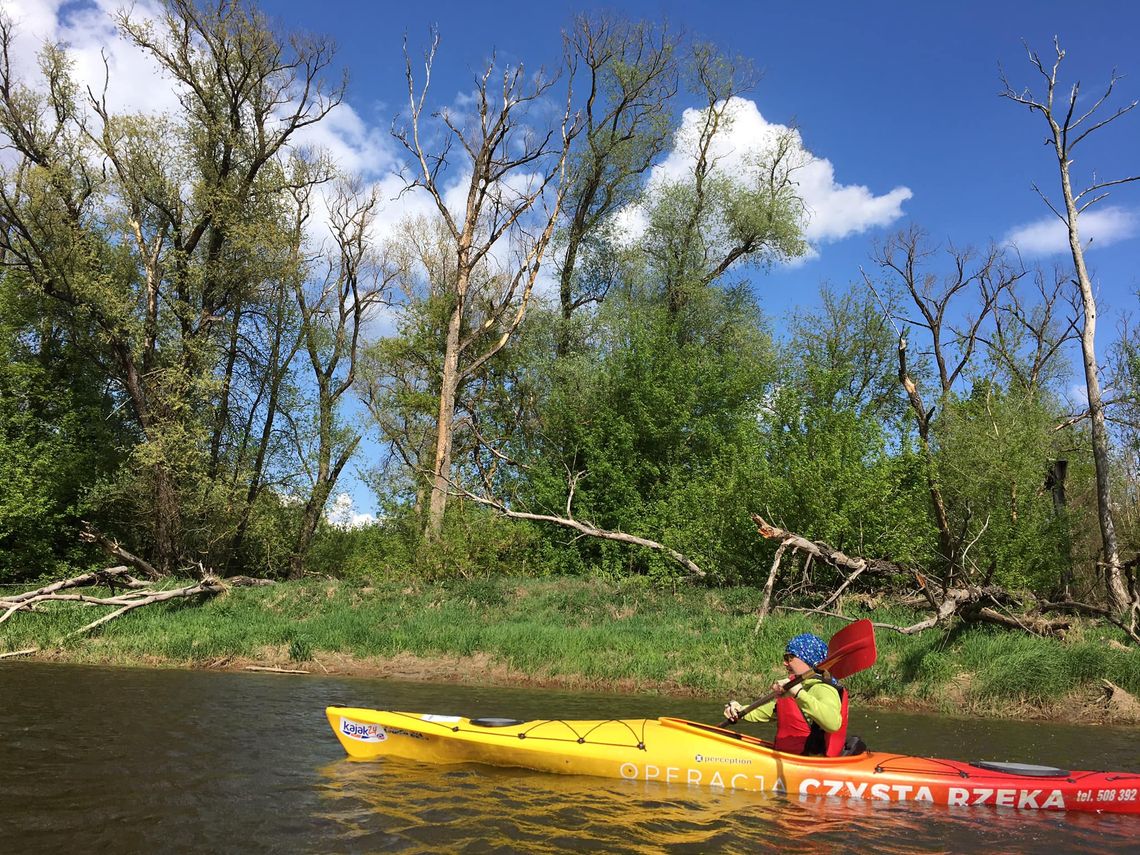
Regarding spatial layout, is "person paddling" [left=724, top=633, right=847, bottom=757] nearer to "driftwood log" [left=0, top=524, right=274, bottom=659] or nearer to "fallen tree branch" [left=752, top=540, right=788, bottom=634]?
"fallen tree branch" [left=752, top=540, right=788, bottom=634]

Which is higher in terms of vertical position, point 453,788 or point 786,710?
point 786,710

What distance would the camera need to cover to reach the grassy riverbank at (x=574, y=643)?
11461 millimetres

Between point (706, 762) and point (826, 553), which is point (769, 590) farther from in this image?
point (706, 762)

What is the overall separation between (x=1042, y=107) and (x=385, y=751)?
18.8 metres

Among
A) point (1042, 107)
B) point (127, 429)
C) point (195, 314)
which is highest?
point (1042, 107)

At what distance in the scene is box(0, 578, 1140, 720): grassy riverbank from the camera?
11.5m

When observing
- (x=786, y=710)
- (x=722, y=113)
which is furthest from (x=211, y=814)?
(x=722, y=113)

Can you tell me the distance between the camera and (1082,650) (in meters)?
11.5

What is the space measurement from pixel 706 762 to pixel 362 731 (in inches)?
130

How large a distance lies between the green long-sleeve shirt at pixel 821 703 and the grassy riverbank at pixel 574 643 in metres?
5.33

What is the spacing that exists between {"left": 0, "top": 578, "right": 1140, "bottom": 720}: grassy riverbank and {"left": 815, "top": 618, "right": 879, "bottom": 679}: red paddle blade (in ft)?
14.5

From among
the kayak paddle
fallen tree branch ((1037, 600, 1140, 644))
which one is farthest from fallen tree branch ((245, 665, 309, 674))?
fallen tree branch ((1037, 600, 1140, 644))

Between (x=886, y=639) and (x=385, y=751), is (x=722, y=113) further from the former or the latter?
(x=385, y=751)

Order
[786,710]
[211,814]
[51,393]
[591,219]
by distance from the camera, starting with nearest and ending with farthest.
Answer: [211,814] < [786,710] < [51,393] < [591,219]
